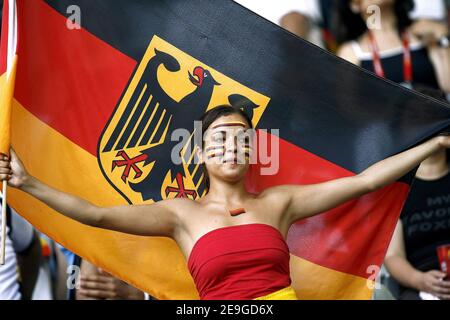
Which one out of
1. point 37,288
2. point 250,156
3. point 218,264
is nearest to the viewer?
point 218,264

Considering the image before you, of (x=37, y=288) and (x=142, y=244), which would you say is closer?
→ (x=142, y=244)

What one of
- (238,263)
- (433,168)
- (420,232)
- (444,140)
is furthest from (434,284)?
(238,263)

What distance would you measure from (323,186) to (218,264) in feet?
2.28

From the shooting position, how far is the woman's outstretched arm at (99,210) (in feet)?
15.2

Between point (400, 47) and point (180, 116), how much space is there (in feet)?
6.22

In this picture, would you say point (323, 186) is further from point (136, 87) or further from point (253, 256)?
point (136, 87)

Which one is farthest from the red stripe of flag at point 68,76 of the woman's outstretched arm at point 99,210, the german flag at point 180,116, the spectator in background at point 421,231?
the spectator in background at point 421,231

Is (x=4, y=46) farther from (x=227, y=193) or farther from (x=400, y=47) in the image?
(x=400, y=47)

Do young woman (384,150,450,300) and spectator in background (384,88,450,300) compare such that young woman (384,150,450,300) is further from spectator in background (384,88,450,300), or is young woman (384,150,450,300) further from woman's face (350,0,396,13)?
woman's face (350,0,396,13)

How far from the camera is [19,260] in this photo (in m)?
6.03

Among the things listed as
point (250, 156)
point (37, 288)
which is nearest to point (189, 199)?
point (250, 156)

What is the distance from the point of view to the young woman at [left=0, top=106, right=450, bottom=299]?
15.2ft

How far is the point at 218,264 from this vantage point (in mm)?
4602

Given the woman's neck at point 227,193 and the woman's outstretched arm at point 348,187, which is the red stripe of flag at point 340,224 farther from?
the woman's neck at point 227,193
